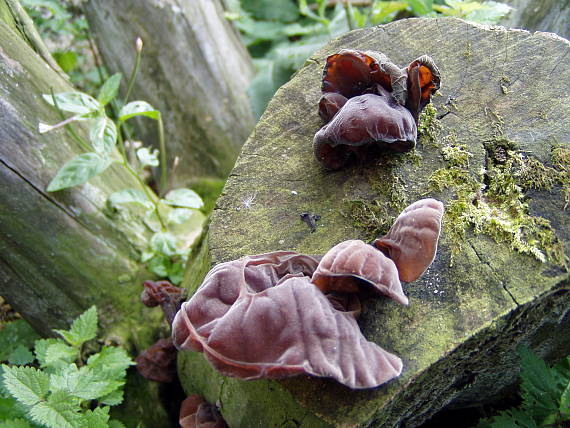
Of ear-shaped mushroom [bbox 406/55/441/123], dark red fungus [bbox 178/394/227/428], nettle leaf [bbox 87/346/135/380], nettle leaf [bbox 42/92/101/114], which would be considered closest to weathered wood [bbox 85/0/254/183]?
nettle leaf [bbox 42/92/101/114]

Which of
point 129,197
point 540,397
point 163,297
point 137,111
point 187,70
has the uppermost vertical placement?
point 137,111

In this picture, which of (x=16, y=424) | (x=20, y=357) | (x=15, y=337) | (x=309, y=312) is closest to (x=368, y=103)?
(x=309, y=312)

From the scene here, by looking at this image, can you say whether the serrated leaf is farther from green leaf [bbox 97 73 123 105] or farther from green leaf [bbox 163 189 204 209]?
green leaf [bbox 97 73 123 105]

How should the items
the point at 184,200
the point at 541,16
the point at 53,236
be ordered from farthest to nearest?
the point at 541,16
the point at 184,200
the point at 53,236

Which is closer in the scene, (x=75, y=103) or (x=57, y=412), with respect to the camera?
(x=57, y=412)

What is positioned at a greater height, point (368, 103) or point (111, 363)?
point (368, 103)

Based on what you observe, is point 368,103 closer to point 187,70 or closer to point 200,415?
point 200,415
